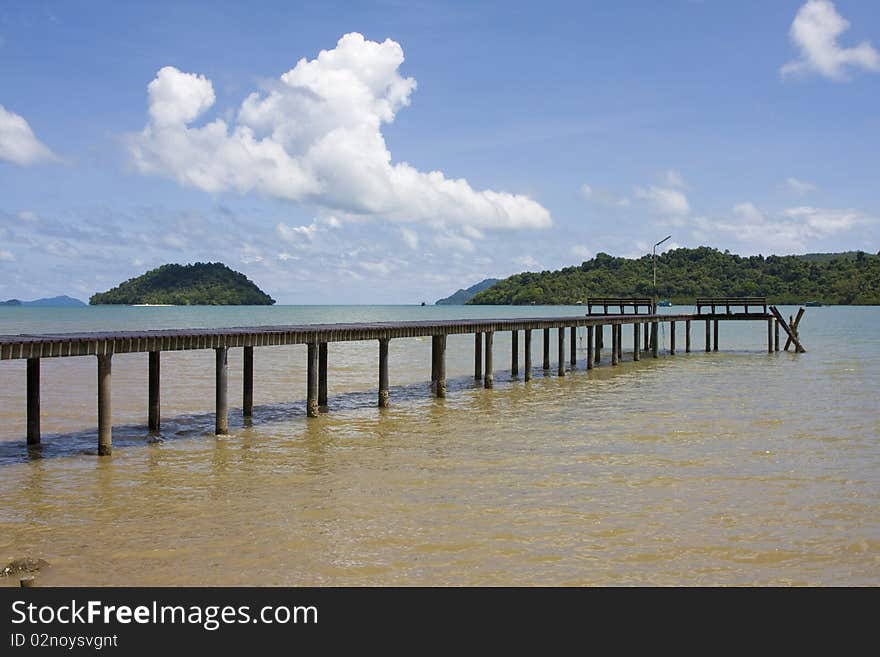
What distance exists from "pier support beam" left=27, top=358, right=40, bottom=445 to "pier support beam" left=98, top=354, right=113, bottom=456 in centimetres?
197

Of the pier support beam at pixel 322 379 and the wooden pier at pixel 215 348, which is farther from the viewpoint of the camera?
the pier support beam at pixel 322 379

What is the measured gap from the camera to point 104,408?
1706 centimetres

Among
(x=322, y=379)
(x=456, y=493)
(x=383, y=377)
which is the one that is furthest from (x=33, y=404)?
(x=456, y=493)

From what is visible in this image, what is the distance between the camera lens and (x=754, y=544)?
429 inches

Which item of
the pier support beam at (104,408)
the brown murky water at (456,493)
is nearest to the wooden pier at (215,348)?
the pier support beam at (104,408)

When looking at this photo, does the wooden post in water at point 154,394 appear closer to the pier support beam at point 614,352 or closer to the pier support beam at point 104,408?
the pier support beam at point 104,408

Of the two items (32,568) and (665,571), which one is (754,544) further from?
(32,568)

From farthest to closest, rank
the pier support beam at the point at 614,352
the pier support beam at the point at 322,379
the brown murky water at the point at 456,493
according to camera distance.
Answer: the pier support beam at the point at 614,352 → the pier support beam at the point at 322,379 → the brown murky water at the point at 456,493

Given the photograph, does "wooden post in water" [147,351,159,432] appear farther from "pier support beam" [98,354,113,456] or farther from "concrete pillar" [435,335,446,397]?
"concrete pillar" [435,335,446,397]

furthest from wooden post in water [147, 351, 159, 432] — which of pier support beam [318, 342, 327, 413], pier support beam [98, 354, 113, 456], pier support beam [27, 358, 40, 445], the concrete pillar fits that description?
the concrete pillar

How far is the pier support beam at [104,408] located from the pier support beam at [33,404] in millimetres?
1971

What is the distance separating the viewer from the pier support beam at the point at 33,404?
18.0 meters

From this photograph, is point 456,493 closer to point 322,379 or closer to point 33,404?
point 33,404
